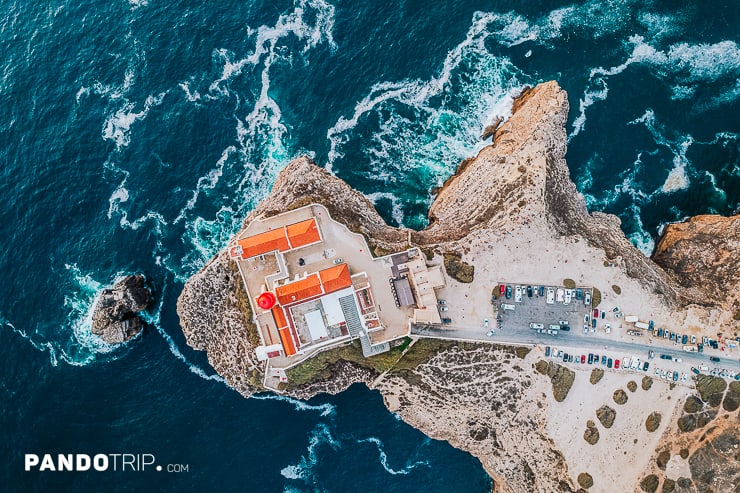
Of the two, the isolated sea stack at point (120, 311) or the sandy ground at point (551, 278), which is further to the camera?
the isolated sea stack at point (120, 311)

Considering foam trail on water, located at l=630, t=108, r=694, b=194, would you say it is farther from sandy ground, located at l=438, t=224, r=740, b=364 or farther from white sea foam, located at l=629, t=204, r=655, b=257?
sandy ground, located at l=438, t=224, r=740, b=364

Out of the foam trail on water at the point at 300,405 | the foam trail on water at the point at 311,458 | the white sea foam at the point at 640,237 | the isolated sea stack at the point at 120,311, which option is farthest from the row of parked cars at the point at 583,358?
the isolated sea stack at the point at 120,311

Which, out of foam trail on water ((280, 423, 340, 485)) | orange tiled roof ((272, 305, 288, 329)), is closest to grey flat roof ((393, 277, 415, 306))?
orange tiled roof ((272, 305, 288, 329))

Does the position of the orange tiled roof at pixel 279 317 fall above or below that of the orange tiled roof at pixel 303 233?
below

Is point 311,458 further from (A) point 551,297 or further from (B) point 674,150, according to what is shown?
(B) point 674,150

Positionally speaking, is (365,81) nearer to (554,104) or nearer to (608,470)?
(554,104)

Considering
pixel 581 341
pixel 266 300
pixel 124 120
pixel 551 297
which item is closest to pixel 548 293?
pixel 551 297

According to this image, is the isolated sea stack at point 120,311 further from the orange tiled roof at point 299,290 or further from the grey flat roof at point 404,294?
the grey flat roof at point 404,294
